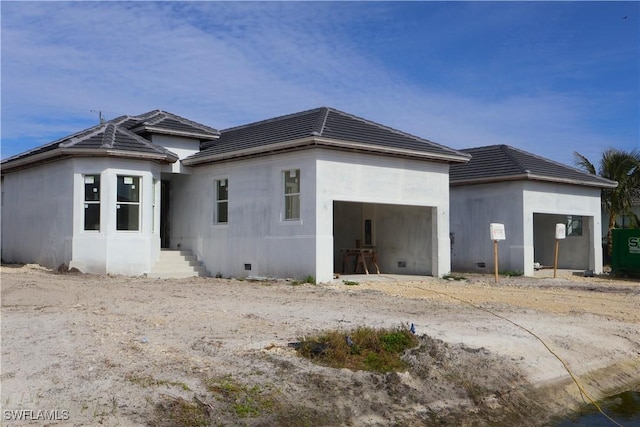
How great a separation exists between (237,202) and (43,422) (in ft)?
48.5

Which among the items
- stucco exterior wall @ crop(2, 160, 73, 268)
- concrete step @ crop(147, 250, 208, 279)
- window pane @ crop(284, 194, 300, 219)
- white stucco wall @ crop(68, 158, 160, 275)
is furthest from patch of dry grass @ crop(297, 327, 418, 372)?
stucco exterior wall @ crop(2, 160, 73, 268)

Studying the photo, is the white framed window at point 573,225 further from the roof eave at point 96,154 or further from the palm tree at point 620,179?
the roof eave at point 96,154

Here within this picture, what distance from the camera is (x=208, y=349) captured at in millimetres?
8859

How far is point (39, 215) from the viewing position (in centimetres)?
2131

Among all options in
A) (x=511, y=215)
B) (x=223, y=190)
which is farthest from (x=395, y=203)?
(x=511, y=215)

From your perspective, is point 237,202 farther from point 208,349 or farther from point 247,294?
point 208,349

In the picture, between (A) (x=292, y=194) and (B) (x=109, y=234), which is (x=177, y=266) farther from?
(A) (x=292, y=194)

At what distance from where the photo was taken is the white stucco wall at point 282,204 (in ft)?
60.4

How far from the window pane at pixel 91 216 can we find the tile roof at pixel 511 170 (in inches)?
545

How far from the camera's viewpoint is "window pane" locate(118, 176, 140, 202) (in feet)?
64.5

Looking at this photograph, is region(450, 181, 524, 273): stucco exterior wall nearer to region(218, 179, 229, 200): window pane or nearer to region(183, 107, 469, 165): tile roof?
region(183, 107, 469, 165): tile roof

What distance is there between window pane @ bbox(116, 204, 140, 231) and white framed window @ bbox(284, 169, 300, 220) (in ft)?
15.4

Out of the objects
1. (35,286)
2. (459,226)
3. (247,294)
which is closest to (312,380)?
(247,294)

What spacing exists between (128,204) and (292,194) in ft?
16.9
